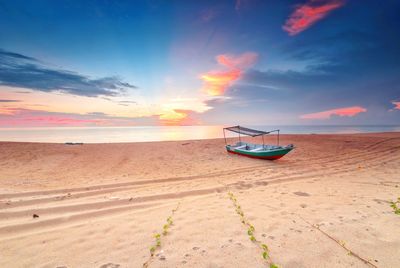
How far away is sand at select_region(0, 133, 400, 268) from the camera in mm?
3830

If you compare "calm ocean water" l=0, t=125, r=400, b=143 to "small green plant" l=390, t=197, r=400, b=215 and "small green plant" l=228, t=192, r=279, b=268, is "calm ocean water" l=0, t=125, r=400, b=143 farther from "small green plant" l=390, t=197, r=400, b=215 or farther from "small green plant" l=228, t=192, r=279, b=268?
"small green plant" l=390, t=197, r=400, b=215

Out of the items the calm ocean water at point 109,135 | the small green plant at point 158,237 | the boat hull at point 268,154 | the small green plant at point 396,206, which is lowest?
the small green plant at point 158,237

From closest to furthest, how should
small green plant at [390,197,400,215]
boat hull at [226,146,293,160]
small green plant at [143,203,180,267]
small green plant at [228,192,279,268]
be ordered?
small green plant at [228,192,279,268] → small green plant at [143,203,180,267] → small green plant at [390,197,400,215] → boat hull at [226,146,293,160]

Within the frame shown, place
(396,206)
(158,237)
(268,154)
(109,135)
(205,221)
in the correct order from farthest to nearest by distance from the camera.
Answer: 1. (109,135)
2. (268,154)
3. (396,206)
4. (205,221)
5. (158,237)

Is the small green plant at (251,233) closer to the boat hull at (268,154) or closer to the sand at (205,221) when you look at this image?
the sand at (205,221)

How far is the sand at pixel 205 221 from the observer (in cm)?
383

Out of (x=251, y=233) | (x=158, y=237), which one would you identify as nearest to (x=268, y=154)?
(x=251, y=233)

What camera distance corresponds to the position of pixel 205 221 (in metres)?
5.33

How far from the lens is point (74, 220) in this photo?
18.7 ft

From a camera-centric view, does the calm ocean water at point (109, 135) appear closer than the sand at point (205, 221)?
No

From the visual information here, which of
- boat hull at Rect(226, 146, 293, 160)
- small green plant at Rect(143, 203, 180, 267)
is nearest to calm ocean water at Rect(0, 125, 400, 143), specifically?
boat hull at Rect(226, 146, 293, 160)

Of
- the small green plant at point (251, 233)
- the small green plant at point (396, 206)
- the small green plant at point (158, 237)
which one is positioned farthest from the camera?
the small green plant at point (396, 206)

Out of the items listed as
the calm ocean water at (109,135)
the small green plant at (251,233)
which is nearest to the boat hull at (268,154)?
the small green plant at (251,233)

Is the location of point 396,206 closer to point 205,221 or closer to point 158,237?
point 205,221
